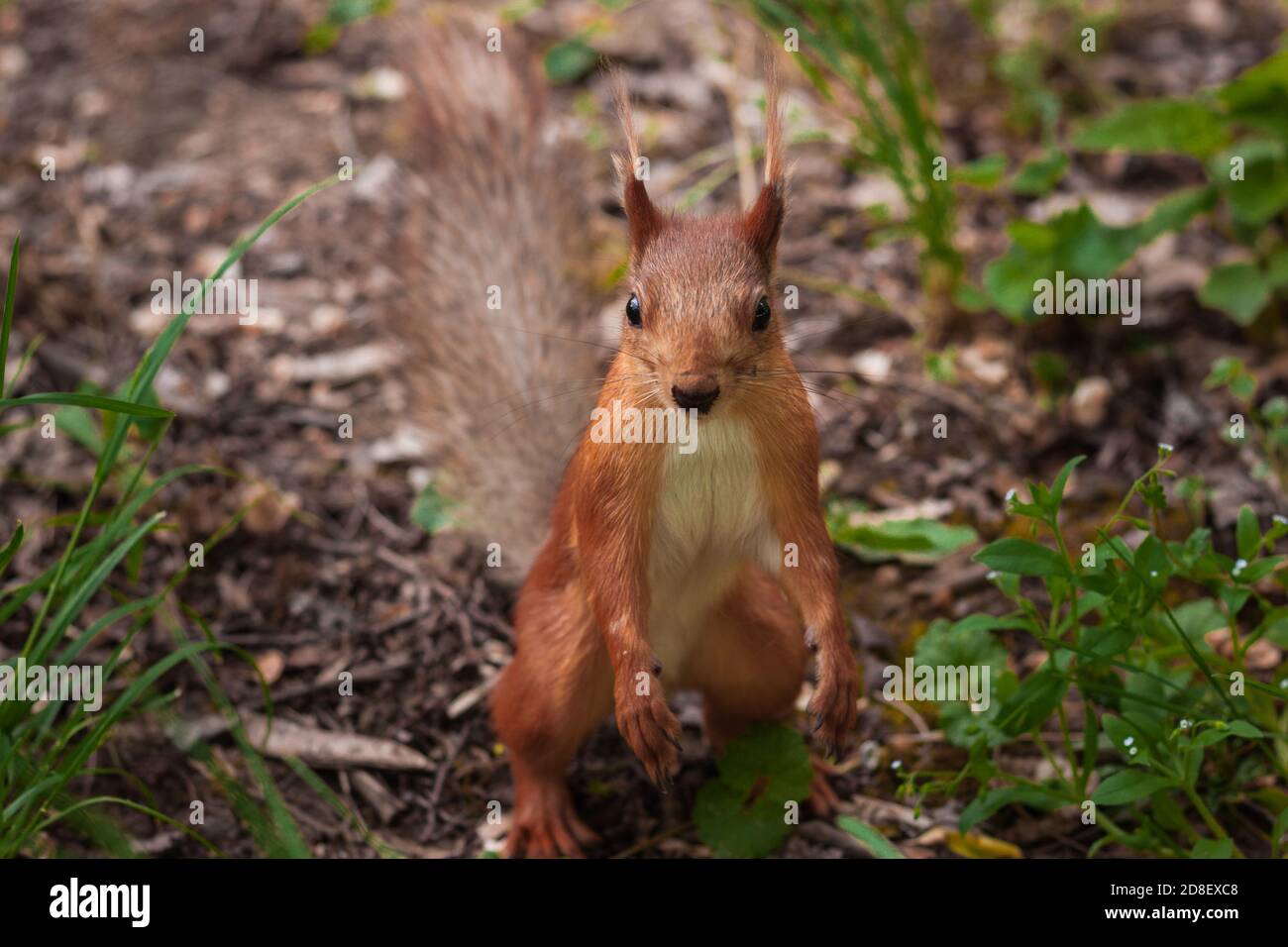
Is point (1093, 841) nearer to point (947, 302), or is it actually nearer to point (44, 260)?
point (947, 302)

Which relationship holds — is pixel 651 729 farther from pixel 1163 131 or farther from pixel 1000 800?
pixel 1163 131

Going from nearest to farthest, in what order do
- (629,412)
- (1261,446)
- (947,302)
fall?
(629,412), (1261,446), (947,302)

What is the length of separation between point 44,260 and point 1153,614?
3975 millimetres

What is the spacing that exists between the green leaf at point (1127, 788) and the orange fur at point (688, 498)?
0.52m

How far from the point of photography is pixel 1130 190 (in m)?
5.02

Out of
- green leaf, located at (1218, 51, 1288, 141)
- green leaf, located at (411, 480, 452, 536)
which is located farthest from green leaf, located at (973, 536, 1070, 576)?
green leaf, located at (1218, 51, 1288, 141)

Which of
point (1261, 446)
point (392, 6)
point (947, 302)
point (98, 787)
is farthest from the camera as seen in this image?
point (392, 6)

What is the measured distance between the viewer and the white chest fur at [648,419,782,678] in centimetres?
273

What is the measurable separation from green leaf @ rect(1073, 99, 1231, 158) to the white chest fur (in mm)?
2080

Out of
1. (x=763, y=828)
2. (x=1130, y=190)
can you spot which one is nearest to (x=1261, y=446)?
(x=1130, y=190)
